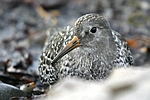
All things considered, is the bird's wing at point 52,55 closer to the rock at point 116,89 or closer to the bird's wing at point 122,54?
the bird's wing at point 122,54

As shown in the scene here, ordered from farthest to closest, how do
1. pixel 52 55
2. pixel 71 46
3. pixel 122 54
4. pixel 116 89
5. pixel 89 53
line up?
pixel 52 55 < pixel 122 54 < pixel 89 53 < pixel 71 46 < pixel 116 89

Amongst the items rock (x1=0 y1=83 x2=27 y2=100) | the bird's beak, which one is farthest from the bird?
rock (x1=0 y1=83 x2=27 y2=100)

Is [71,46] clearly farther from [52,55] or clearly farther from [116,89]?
[116,89]

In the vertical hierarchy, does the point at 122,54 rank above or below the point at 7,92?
above

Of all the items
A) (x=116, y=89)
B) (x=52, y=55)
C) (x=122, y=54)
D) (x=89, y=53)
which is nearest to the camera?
(x=116, y=89)

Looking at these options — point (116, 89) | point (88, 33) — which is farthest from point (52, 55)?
point (116, 89)
